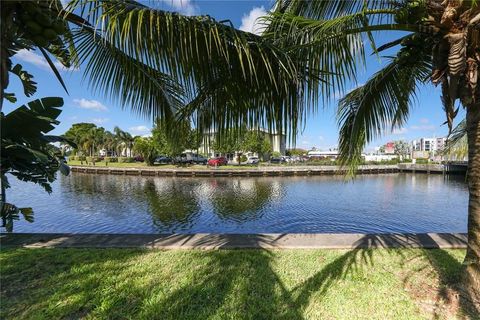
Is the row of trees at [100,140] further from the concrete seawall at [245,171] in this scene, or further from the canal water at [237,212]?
the canal water at [237,212]

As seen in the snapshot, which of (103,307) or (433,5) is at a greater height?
(433,5)

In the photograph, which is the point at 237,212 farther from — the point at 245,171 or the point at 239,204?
the point at 245,171

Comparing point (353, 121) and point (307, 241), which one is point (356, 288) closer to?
point (307, 241)

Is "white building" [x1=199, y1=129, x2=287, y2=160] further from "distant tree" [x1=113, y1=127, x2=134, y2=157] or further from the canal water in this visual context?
"distant tree" [x1=113, y1=127, x2=134, y2=157]

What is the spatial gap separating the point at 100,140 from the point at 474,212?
71377 mm

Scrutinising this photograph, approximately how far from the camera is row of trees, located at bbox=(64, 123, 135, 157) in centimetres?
5988

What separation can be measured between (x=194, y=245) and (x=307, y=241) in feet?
6.74

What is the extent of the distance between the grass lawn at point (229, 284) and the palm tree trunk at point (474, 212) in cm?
22

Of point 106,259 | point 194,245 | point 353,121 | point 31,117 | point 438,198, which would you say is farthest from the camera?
point 438,198

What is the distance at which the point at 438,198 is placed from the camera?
1936 centimetres

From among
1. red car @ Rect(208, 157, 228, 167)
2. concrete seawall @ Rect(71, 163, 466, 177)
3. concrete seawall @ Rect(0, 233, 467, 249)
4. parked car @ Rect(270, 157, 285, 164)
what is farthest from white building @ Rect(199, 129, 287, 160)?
parked car @ Rect(270, 157, 285, 164)

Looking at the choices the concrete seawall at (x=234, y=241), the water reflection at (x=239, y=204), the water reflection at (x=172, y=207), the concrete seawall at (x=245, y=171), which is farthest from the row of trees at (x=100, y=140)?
the concrete seawall at (x=234, y=241)

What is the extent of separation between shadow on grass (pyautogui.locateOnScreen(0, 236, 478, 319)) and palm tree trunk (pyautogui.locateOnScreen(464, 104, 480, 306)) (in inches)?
9.3

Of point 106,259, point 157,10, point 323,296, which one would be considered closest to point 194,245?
point 106,259
